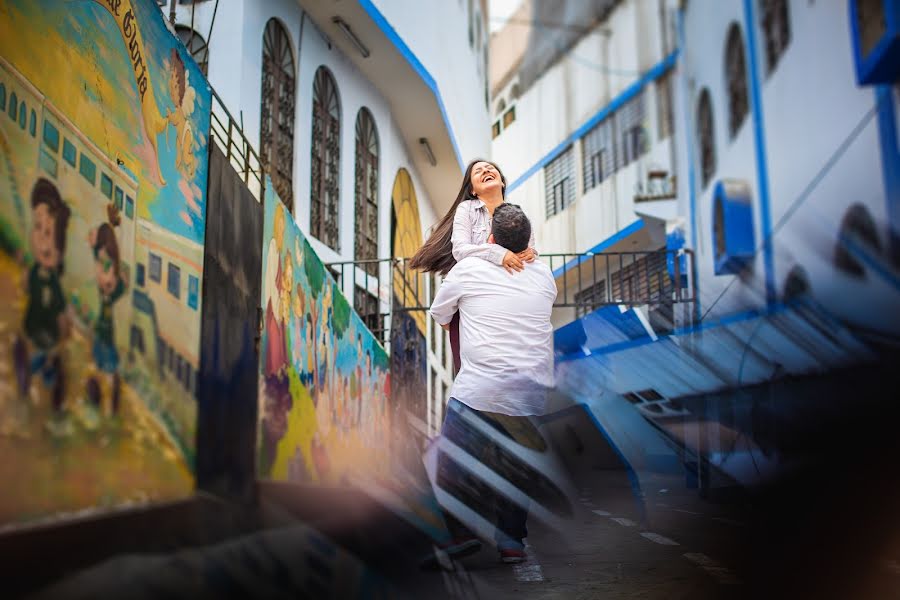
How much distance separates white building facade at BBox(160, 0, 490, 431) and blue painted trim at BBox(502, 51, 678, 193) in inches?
258

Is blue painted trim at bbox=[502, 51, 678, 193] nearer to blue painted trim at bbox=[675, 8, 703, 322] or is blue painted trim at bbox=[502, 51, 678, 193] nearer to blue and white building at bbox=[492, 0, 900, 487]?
blue and white building at bbox=[492, 0, 900, 487]

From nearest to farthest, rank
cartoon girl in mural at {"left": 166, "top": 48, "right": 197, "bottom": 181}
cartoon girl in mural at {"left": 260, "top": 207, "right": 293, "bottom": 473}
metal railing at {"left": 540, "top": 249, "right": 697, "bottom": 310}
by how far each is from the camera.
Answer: cartoon girl in mural at {"left": 166, "top": 48, "right": 197, "bottom": 181} < cartoon girl in mural at {"left": 260, "top": 207, "right": 293, "bottom": 473} < metal railing at {"left": 540, "top": 249, "right": 697, "bottom": 310}

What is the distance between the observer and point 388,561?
3.03 m

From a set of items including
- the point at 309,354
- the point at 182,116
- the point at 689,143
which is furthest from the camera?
the point at 689,143

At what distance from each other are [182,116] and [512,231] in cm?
163

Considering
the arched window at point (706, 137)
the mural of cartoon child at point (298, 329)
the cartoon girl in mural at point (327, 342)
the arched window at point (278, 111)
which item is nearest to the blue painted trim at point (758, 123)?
the arched window at point (706, 137)

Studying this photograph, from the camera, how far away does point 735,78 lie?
15820 millimetres

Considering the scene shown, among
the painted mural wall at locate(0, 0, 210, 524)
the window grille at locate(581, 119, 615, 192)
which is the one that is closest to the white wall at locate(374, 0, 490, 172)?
the window grille at locate(581, 119, 615, 192)

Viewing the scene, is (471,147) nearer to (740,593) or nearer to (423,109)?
(423,109)

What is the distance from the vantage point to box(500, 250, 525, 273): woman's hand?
3914 millimetres

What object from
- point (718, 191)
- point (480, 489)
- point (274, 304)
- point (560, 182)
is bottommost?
point (480, 489)

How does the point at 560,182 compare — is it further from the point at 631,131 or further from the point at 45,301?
the point at 45,301

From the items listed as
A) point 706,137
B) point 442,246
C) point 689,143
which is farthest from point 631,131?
point 442,246

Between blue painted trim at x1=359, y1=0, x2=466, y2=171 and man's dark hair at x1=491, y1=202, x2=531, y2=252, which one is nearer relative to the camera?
man's dark hair at x1=491, y1=202, x2=531, y2=252
